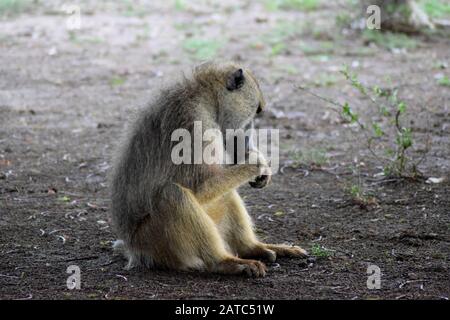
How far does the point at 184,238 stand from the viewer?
4.63 metres

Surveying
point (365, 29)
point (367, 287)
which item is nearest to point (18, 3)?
point (365, 29)

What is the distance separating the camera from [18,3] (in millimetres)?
15531

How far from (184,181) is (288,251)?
0.94 metres

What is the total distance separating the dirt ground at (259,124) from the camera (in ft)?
15.5

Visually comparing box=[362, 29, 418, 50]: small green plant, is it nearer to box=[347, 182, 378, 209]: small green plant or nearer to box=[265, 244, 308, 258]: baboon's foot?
box=[347, 182, 378, 209]: small green plant

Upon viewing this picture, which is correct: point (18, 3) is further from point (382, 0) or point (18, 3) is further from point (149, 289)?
point (149, 289)

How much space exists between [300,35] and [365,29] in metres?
1.10

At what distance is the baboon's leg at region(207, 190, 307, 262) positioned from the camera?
5.13 m

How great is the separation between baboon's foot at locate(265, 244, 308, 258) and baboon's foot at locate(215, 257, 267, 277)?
40cm

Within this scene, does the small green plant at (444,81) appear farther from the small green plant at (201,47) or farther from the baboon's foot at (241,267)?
the baboon's foot at (241,267)

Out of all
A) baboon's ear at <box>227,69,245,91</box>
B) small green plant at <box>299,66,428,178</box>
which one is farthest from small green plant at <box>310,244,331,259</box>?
small green plant at <box>299,66,428,178</box>

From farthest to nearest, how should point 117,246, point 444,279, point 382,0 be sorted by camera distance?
1. point 382,0
2. point 117,246
3. point 444,279
